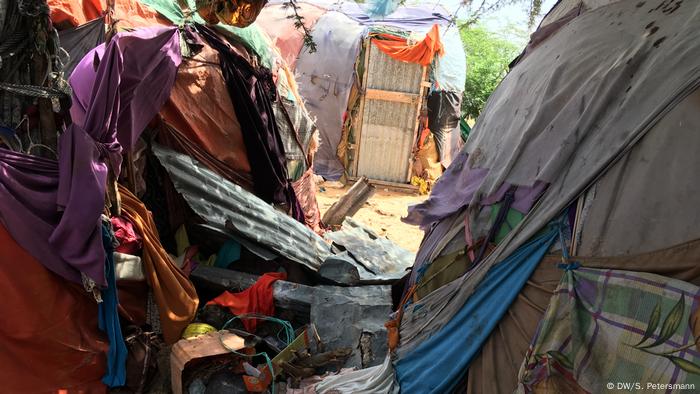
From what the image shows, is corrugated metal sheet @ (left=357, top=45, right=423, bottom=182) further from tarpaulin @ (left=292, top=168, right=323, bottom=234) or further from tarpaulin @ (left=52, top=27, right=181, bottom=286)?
tarpaulin @ (left=52, top=27, right=181, bottom=286)

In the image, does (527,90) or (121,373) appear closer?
(527,90)

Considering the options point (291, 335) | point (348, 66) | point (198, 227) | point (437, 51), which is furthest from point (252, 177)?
point (437, 51)

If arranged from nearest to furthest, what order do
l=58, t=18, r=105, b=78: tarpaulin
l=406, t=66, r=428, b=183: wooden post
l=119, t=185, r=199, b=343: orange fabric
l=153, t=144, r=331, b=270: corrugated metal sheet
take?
l=119, t=185, r=199, b=343: orange fabric
l=58, t=18, r=105, b=78: tarpaulin
l=153, t=144, r=331, b=270: corrugated metal sheet
l=406, t=66, r=428, b=183: wooden post

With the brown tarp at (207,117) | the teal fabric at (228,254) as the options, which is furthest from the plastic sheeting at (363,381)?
the brown tarp at (207,117)

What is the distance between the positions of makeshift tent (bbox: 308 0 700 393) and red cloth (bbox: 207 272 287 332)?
1343 millimetres

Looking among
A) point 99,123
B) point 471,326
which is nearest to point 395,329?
point 471,326

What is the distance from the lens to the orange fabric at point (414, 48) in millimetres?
10555

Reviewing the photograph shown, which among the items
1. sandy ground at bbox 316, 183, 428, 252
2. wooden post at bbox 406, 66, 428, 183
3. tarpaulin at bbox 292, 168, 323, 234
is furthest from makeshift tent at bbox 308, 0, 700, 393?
wooden post at bbox 406, 66, 428, 183

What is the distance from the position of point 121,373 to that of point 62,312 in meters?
0.68

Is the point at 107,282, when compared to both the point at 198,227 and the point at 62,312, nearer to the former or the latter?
the point at 62,312

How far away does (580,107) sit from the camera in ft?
9.64

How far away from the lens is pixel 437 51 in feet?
35.5

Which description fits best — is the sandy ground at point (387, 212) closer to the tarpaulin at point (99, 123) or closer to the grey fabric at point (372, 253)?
the grey fabric at point (372, 253)

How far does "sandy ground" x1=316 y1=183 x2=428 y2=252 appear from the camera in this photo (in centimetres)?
873
